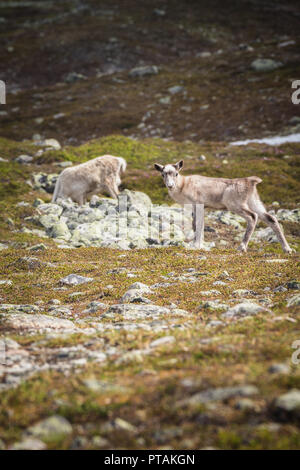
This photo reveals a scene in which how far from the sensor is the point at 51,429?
4.65 meters

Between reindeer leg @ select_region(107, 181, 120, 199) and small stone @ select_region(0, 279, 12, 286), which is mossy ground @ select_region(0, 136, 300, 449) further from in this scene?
reindeer leg @ select_region(107, 181, 120, 199)

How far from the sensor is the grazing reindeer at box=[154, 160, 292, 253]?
1636 cm

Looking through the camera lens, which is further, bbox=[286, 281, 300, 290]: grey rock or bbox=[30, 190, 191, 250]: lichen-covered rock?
bbox=[30, 190, 191, 250]: lichen-covered rock

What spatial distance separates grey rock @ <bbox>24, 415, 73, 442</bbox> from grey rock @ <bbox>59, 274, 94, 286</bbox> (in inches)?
297

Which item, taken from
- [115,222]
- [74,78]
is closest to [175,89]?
[74,78]

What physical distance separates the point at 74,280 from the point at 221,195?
7.36 meters

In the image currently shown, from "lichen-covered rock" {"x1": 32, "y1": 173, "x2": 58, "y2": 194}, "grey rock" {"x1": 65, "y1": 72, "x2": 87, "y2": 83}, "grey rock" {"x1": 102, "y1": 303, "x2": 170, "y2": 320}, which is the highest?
"grey rock" {"x1": 65, "y1": 72, "x2": 87, "y2": 83}

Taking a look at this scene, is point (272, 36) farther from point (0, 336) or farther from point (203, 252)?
point (0, 336)

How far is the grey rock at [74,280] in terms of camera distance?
484 inches

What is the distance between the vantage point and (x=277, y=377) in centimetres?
509

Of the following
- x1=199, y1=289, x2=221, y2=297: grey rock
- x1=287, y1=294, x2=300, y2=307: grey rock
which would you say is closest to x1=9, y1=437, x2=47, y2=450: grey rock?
x1=287, y1=294, x2=300, y2=307: grey rock

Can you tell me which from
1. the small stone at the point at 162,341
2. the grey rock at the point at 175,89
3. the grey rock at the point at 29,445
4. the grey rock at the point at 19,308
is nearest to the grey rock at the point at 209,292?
the small stone at the point at 162,341

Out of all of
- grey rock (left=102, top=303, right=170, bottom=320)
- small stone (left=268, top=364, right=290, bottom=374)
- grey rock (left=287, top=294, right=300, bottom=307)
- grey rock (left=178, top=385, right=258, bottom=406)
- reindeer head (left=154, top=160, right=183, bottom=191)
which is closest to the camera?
grey rock (left=178, top=385, right=258, bottom=406)
